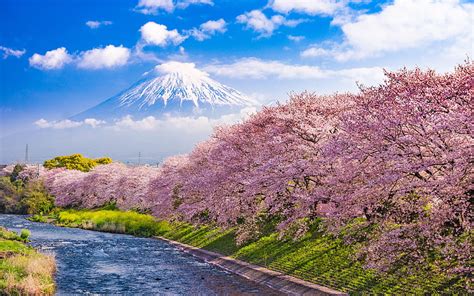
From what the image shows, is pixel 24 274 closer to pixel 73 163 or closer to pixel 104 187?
pixel 104 187

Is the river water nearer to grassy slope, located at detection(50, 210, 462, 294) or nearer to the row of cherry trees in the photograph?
grassy slope, located at detection(50, 210, 462, 294)

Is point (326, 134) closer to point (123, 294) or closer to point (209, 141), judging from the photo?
point (123, 294)

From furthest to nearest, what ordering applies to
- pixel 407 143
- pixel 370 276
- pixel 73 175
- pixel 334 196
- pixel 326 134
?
pixel 73 175
pixel 326 134
pixel 334 196
pixel 370 276
pixel 407 143

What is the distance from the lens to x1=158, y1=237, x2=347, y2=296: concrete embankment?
23987mm

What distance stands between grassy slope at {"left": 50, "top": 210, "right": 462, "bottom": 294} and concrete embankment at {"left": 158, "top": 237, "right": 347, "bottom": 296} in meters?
0.50

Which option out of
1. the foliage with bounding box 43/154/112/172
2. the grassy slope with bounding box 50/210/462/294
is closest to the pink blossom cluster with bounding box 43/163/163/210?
the foliage with bounding box 43/154/112/172

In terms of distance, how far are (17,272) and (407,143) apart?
1995cm

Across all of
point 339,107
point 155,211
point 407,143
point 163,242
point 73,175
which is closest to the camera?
point 407,143

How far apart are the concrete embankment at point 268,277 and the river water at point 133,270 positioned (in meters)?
0.61

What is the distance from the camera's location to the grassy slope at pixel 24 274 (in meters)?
22.1

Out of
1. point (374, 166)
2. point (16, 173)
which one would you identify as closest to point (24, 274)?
point (374, 166)

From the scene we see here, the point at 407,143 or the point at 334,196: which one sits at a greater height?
the point at 407,143

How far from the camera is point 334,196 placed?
2422 centimetres

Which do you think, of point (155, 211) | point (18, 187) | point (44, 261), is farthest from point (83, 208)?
point (44, 261)
